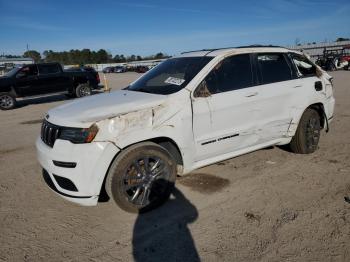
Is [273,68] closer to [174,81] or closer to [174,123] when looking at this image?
[174,81]

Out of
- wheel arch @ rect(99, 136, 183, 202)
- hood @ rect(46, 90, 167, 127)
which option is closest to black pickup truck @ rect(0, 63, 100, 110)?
hood @ rect(46, 90, 167, 127)

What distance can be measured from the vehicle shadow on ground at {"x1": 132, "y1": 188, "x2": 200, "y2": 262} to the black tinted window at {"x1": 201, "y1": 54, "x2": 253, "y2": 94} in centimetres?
150

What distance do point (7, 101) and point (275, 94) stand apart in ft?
42.5

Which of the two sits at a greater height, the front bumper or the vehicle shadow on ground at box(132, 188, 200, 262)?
the front bumper

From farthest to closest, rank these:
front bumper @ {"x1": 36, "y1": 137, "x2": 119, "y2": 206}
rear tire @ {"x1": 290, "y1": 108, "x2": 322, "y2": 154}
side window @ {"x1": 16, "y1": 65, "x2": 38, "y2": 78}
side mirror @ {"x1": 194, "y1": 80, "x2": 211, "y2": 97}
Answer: side window @ {"x1": 16, "y1": 65, "x2": 38, "y2": 78} → rear tire @ {"x1": 290, "y1": 108, "x2": 322, "y2": 154} → side mirror @ {"x1": 194, "y1": 80, "x2": 211, "y2": 97} → front bumper @ {"x1": 36, "y1": 137, "x2": 119, "y2": 206}

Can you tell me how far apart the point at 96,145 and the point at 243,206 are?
Result: 5.96 ft

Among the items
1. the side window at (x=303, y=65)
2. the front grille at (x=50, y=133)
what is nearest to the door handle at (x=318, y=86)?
the side window at (x=303, y=65)

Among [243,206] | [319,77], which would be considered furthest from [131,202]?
[319,77]

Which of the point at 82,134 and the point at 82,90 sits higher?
the point at 82,134

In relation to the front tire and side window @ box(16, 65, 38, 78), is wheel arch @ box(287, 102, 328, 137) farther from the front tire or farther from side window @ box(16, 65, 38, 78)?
side window @ box(16, 65, 38, 78)

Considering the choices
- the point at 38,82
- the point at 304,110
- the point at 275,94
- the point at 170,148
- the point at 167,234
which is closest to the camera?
the point at 167,234

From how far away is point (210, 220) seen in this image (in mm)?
3557

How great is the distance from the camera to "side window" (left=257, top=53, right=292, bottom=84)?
15.6 ft

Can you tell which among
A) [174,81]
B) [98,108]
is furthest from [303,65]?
[98,108]
